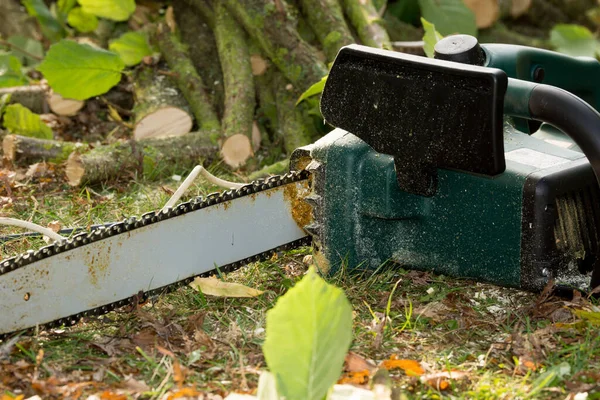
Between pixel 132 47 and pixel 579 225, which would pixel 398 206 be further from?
pixel 132 47

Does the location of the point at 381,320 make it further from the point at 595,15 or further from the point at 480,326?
the point at 595,15

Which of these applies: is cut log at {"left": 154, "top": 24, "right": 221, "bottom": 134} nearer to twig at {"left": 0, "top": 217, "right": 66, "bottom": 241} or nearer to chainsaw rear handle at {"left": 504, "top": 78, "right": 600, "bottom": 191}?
twig at {"left": 0, "top": 217, "right": 66, "bottom": 241}

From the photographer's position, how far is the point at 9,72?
3.83m

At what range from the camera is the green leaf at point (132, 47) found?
4055mm

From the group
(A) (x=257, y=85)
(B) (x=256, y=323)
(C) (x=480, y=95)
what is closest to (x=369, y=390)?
(B) (x=256, y=323)

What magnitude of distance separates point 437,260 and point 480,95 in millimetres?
566

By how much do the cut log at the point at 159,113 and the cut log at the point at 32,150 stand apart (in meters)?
0.33

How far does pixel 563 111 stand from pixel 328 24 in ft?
6.65

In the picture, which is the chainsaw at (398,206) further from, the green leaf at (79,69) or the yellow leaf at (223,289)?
the green leaf at (79,69)

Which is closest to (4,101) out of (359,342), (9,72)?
(9,72)

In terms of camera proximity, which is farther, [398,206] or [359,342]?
[398,206]

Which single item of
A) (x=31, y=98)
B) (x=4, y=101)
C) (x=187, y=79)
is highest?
(x=187, y=79)

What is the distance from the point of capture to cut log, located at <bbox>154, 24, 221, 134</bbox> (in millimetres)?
3812

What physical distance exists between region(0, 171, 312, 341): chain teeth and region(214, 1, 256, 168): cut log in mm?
1152
